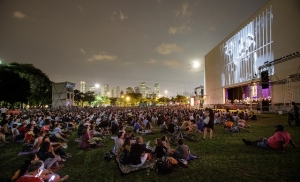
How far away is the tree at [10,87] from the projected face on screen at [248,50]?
A: 4363cm

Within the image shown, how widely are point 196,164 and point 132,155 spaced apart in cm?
216

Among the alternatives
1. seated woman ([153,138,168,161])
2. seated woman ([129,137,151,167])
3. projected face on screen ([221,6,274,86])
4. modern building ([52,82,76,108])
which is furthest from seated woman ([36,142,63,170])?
modern building ([52,82,76,108])

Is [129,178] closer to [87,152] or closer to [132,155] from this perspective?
[132,155]

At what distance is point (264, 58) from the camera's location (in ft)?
86.3

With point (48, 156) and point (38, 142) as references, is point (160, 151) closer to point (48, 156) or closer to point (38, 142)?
point (48, 156)

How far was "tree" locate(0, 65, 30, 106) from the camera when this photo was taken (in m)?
31.5

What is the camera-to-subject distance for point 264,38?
26453 millimetres

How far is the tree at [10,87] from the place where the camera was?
3152cm

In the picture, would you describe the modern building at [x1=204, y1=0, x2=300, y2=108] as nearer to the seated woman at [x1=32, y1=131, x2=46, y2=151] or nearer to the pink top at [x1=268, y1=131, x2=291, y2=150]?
the pink top at [x1=268, y1=131, x2=291, y2=150]

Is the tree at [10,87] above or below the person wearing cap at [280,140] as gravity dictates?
above

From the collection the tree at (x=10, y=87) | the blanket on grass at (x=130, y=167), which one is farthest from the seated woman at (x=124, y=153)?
the tree at (x=10, y=87)

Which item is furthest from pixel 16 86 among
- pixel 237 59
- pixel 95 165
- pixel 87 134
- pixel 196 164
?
pixel 237 59

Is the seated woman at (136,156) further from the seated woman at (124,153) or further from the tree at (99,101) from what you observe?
the tree at (99,101)

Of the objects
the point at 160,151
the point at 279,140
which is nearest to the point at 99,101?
the point at 160,151
